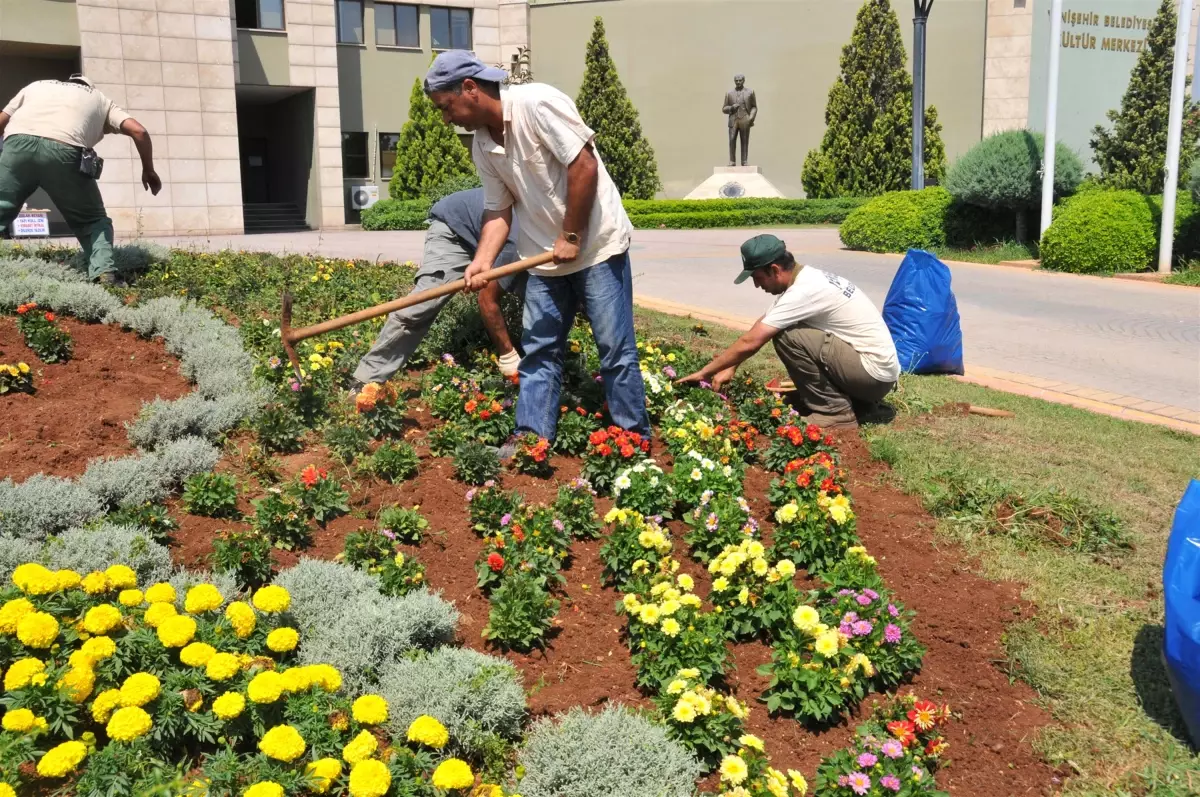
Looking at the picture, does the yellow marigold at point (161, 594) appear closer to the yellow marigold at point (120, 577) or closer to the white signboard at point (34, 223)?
the yellow marigold at point (120, 577)

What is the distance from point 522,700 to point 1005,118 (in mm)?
27306

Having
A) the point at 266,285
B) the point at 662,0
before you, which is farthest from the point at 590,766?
the point at 662,0

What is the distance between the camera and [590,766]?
A: 7.51ft

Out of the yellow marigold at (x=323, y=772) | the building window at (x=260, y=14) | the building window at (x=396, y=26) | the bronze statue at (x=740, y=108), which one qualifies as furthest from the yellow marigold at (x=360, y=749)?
the building window at (x=396, y=26)

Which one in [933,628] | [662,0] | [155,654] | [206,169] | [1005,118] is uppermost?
[662,0]

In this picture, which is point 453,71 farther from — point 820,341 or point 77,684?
point 77,684

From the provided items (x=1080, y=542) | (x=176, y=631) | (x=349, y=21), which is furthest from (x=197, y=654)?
(x=349, y=21)

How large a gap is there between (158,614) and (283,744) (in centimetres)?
63

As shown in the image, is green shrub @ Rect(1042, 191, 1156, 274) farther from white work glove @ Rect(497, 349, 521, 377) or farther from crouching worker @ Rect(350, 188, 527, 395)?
white work glove @ Rect(497, 349, 521, 377)

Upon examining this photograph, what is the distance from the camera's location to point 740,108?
25.1 metres

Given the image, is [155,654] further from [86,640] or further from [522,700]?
[522,700]

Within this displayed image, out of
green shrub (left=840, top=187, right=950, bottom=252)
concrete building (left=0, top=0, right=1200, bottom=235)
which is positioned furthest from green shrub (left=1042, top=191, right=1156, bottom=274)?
concrete building (left=0, top=0, right=1200, bottom=235)

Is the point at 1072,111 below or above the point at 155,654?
above

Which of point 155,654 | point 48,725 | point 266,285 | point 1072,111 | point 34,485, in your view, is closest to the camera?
point 48,725
